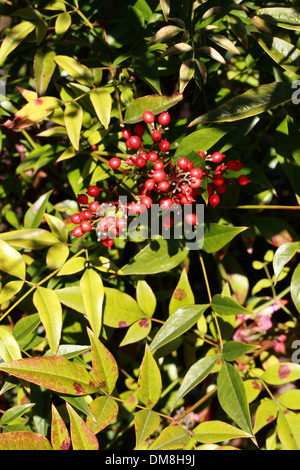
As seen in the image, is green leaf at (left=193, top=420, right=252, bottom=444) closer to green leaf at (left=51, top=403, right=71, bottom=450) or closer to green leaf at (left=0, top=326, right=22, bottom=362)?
green leaf at (left=51, top=403, right=71, bottom=450)

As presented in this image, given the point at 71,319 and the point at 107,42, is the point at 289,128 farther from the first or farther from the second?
the point at 71,319

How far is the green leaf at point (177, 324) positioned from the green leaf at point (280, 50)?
42 centimetres

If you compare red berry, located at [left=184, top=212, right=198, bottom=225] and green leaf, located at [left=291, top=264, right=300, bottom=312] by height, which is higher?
red berry, located at [left=184, top=212, right=198, bottom=225]

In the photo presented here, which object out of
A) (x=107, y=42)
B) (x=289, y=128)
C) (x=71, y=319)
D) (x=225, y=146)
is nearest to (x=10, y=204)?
(x=71, y=319)

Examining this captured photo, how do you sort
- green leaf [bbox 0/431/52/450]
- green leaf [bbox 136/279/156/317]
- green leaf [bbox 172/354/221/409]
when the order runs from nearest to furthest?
green leaf [bbox 0/431/52/450], green leaf [bbox 172/354/221/409], green leaf [bbox 136/279/156/317]

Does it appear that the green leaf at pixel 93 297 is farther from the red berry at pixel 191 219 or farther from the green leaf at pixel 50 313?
the red berry at pixel 191 219

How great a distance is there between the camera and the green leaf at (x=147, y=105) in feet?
2.37

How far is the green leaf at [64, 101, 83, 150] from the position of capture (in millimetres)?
720

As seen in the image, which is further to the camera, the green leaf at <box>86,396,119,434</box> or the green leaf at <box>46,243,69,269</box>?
the green leaf at <box>46,243,69,269</box>

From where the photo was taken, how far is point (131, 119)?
0.75 meters

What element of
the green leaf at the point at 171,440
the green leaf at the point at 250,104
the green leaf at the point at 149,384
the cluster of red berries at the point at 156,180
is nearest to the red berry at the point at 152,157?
the cluster of red berries at the point at 156,180

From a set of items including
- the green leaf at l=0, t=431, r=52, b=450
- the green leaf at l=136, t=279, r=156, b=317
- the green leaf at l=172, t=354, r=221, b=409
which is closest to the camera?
the green leaf at l=0, t=431, r=52, b=450

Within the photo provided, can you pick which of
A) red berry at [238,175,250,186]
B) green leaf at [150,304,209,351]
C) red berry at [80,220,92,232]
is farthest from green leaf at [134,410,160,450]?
red berry at [238,175,250,186]
